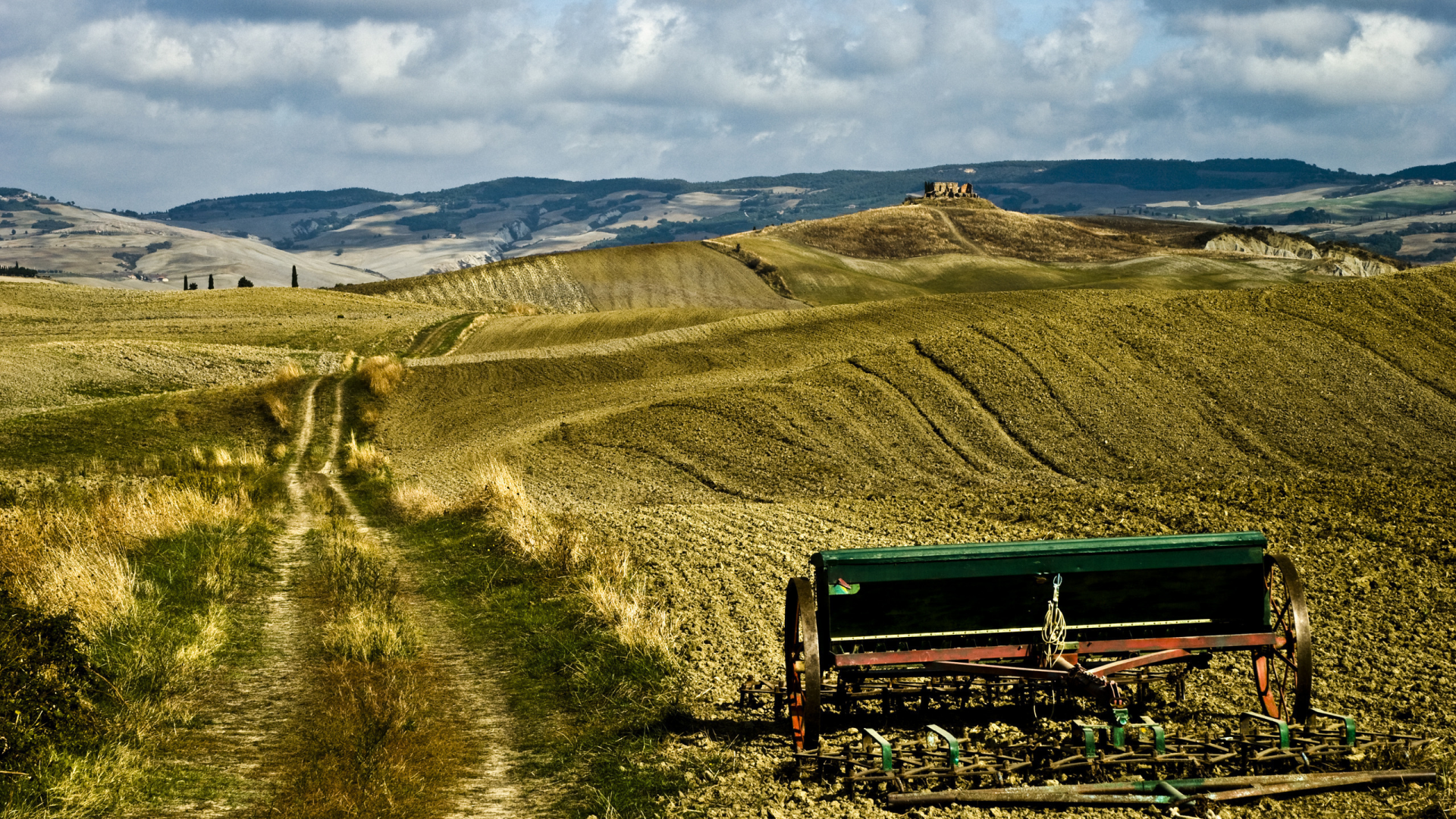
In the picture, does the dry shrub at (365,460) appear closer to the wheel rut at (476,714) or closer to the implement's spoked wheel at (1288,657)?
the wheel rut at (476,714)

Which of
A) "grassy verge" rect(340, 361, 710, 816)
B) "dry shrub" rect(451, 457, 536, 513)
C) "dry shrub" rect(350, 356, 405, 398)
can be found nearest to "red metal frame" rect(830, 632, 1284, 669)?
"grassy verge" rect(340, 361, 710, 816)

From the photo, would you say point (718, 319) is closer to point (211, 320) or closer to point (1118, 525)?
point (211, 320)

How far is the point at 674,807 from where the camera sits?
7.32m

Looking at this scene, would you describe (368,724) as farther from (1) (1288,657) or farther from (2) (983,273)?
(2) (983,273)

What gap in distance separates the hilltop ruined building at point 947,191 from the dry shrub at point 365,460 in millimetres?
135153

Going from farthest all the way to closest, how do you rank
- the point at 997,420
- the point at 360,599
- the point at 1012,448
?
the point at 997,420
the point at 1012,448
the point at 360,599

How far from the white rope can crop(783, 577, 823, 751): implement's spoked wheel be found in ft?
5.83

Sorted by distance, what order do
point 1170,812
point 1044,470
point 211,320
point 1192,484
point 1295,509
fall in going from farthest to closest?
point 211,320, point 1044,470, point 1192,484, point 1295,509, point 1170,812

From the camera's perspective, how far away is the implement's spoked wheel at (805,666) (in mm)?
7539

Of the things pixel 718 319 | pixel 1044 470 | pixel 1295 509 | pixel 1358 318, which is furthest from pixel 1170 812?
pixel 718 319

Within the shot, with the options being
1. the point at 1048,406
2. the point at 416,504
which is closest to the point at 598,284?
the point at 1048,406

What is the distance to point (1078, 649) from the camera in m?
8.02

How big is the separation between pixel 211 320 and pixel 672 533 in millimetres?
53853

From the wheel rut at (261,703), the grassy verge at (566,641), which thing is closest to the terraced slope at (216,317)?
the grassy verge at (566,641)
